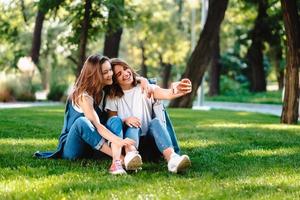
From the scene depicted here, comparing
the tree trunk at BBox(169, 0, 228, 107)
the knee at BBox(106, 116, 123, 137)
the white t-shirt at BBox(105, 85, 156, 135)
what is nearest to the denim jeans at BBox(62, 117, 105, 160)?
the knee at BBox(106, 116, 123, 137)

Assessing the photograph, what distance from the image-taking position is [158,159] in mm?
6992

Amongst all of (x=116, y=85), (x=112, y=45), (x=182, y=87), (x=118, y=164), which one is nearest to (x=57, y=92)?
(x=112, y=45)

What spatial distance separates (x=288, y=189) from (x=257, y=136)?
5269 millimetres

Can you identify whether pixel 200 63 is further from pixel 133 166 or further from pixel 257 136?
pixel 133 166

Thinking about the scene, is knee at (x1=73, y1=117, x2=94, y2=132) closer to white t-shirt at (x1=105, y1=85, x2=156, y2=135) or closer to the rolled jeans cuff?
the rolled jeans cuff

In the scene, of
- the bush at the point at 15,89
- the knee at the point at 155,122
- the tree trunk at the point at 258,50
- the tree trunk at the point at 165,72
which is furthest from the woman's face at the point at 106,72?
the tree trunk at the point at 165,72

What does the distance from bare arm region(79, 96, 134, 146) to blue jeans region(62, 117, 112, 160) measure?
63mm

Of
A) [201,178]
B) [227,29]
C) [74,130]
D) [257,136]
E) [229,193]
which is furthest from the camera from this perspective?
[227,29]

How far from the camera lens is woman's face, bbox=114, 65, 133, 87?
22.4 ft

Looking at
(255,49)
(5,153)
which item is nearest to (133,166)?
(5,153)

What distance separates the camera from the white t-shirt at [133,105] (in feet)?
22.3

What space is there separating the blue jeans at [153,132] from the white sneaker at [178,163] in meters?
0.30

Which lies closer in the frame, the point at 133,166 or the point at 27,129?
the point at 133,166

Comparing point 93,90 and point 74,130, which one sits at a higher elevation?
point 93,90
